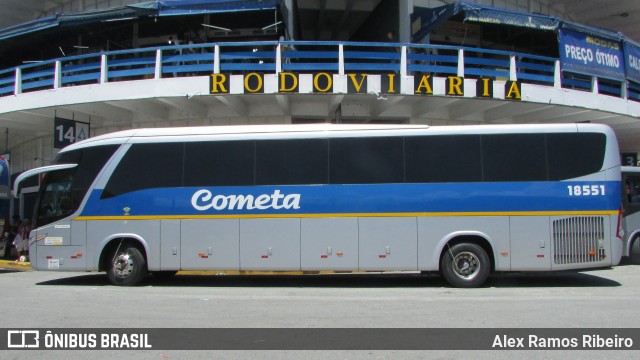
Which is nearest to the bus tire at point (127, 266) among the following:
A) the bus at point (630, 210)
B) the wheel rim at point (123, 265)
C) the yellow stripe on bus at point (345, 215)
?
the wheel rim at point (123, 265)

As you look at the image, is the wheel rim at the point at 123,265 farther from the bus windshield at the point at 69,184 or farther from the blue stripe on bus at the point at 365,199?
the bus windshield at the point at 69,184

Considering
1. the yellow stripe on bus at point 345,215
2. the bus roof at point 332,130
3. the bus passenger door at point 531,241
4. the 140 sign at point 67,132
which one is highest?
the 140 sign at point 67,132

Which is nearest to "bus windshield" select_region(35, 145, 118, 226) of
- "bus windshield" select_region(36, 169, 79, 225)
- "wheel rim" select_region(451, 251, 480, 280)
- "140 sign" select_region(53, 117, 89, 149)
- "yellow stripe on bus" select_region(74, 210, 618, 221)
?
"bus windshield" select_region(36, 169, 79, 225)

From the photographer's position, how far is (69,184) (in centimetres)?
1078

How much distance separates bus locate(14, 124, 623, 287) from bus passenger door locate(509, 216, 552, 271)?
0.06 ft

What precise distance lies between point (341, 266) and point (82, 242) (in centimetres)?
543

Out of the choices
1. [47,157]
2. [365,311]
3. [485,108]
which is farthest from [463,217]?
[47,157]

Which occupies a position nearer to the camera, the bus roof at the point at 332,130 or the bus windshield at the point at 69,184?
the bus roof at the point at 332,130

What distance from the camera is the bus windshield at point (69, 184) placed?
422 inches

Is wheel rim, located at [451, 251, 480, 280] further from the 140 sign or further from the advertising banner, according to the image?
the 140 sign

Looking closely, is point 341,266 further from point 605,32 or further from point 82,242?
point 605,32

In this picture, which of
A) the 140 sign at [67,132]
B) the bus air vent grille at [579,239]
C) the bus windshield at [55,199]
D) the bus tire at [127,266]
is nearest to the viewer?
the bus air vent grille at [579,239]

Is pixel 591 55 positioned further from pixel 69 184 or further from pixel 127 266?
pixel 69 184

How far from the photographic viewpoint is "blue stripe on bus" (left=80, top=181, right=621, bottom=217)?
1000 cm
